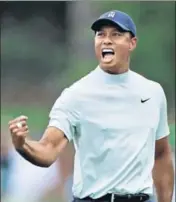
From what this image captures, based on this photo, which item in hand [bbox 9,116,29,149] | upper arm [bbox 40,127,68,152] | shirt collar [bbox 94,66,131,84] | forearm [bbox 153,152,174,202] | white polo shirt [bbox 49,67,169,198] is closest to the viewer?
hand [bbox 9,116,29,149]

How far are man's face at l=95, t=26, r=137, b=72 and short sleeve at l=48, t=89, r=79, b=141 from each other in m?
0.21

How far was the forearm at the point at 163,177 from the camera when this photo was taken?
447cm

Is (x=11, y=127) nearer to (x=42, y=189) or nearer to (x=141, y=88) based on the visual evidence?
(x=141, y=88)

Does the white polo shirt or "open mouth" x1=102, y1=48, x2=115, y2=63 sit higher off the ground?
"open mouth" x1=102, y1=48, x2=115, y2=63

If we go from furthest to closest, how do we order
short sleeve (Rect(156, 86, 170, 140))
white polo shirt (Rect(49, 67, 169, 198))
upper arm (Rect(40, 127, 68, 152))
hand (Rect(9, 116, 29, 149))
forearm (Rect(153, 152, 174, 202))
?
forearm (Rect(153, 152, 174, 202)) → short sleeve (Rect(156, 86, 170, 140)) → white polo shirt (Rect(49, 67, 169, 198)) → upper arm (Rect(40, 127, 68, 152)) → hand (Rect(9, 116, 29, 149))

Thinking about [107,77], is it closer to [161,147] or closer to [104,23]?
[104,23]

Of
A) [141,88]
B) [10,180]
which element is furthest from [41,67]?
[141,88]

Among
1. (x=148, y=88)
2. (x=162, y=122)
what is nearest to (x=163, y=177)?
(x=162, y=122)

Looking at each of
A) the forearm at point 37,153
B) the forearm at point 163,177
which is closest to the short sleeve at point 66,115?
the forearm at point 37,153

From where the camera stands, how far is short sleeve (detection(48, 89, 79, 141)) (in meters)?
3.95

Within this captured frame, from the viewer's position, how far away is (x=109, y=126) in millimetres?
4039

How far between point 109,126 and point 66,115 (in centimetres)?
20

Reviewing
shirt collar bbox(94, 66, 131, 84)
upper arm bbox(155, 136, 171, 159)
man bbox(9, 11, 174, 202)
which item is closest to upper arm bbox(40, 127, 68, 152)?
man bbox(9, 11, 174, 202)

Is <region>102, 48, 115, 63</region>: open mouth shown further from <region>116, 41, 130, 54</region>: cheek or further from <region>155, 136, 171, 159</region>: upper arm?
<region>155, 136, 171, 159</region>: upper arm
